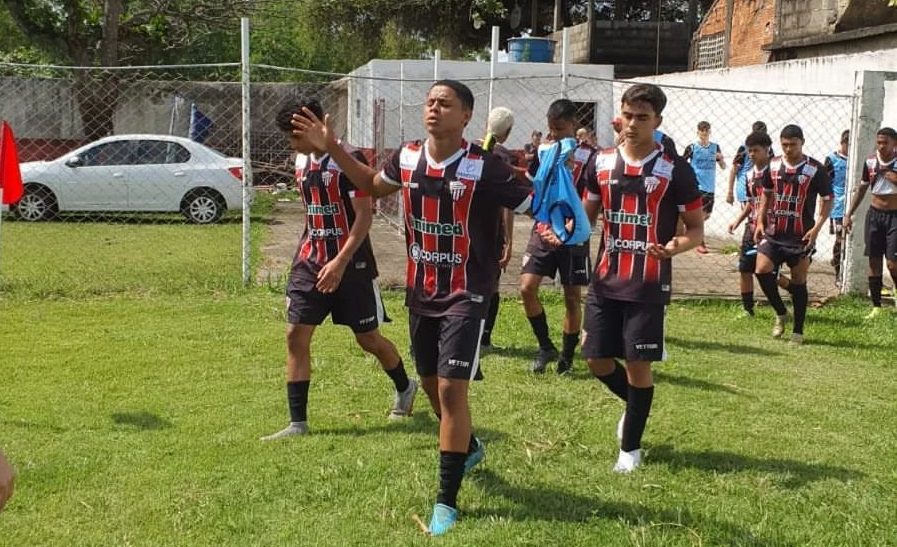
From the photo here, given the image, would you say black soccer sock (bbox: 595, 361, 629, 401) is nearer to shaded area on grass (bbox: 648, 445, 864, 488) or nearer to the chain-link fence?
shaded area on grass (bbox: 648, 445, 864, 488)

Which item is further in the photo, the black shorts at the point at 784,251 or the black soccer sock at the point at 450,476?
the black shorts at the point at 784,251

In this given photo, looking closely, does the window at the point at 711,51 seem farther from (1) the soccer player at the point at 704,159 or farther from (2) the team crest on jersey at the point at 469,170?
(2) the team crest on jersey at the point at 469,170

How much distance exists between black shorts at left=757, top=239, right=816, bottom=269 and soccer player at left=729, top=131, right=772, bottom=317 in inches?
8.8

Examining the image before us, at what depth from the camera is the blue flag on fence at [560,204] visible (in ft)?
18.0

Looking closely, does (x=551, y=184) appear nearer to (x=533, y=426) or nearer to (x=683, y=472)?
(x=533, y=426)

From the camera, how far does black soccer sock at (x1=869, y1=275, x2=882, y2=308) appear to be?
934 centimetres

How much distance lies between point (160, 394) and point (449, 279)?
2.69 metres

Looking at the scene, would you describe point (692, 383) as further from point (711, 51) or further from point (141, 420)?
point (711, 51)

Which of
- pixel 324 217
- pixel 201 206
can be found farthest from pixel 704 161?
pixel 324 217

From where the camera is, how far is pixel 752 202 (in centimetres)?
860

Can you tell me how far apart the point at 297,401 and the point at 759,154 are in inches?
192

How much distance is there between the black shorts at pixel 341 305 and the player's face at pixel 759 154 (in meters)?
4.26

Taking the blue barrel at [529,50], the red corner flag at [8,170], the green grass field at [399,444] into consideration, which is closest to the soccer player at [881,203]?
the green grass field at [399,444]

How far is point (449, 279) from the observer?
4.27 metres
